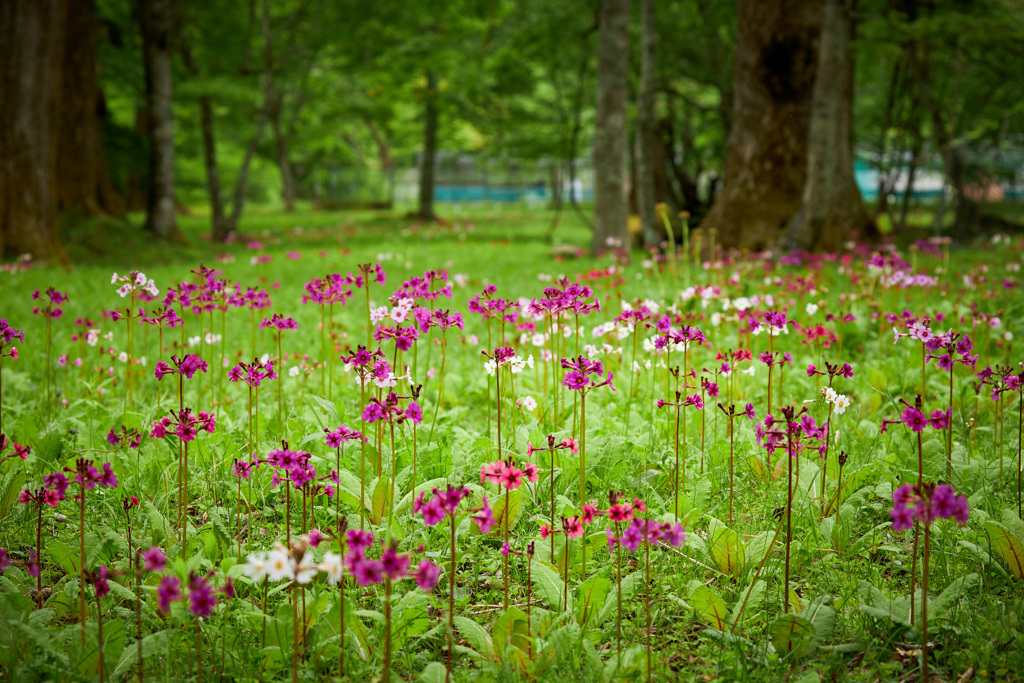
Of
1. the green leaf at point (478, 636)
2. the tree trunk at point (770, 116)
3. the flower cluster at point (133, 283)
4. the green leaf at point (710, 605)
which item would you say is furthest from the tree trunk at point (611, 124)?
the green leaf at point (478, 636)

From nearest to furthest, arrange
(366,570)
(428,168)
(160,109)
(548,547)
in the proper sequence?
(366,570) → (548,547) → (160,109) → (428,168)

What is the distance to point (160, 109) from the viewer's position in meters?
12.2

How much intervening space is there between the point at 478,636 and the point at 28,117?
396 inches

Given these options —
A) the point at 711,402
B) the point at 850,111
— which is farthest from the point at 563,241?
the point at 711,402

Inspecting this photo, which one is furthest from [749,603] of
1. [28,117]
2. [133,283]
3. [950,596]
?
[28,117]

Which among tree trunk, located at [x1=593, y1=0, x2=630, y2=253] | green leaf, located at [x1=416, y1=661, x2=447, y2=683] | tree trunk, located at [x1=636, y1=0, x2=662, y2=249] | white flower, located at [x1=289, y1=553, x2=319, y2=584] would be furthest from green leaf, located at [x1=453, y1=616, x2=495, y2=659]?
tree trunk, located at [x1=636, y1=0, x2=662, y2=249]

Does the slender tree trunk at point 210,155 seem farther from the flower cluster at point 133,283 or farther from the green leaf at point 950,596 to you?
the green leaf at point 950,596

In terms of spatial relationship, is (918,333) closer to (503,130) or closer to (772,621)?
(772,621)

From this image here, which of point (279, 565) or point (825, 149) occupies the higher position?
point (825, 149)

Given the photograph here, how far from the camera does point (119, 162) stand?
58.7 feet

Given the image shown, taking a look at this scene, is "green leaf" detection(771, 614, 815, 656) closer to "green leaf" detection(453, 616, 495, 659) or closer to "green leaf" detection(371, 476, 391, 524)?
"green leaf" detection(453, 616, 495, 659)

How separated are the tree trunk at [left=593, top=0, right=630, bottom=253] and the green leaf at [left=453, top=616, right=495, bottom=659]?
886cm

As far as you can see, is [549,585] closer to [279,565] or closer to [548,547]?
[548,547]

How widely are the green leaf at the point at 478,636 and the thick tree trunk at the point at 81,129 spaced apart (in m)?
12.5
